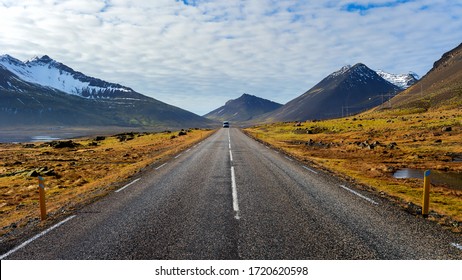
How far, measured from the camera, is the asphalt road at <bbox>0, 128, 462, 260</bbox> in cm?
674

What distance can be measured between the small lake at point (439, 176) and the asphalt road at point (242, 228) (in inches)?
276

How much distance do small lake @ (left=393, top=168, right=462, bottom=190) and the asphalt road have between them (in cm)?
702

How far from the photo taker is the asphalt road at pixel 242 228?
6.74 m

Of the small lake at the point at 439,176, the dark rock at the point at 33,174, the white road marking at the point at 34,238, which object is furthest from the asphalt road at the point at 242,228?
the dark rock at the point at 33,174

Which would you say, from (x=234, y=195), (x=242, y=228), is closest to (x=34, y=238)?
(x=242, y=228)

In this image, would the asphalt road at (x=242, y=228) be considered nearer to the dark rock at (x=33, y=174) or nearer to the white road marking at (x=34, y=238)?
the white road marking at (x=34, y=238)

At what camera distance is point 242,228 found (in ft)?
26.8

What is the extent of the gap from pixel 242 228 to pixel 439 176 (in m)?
15.8

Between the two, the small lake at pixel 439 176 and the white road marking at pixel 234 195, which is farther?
the small lake at pixel 439 176

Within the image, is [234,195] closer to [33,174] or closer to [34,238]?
[34,238]
